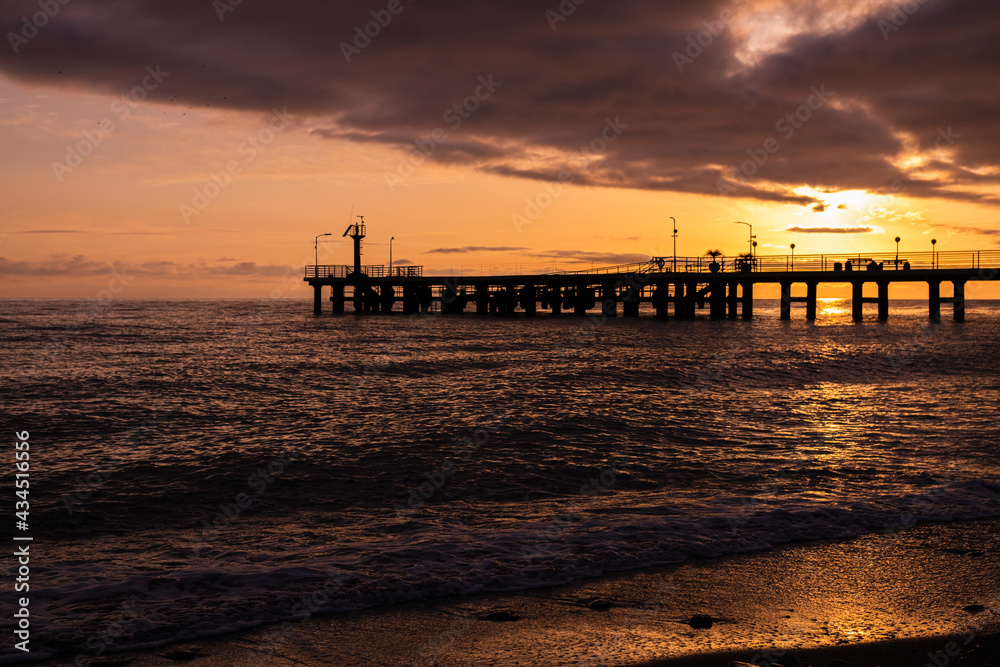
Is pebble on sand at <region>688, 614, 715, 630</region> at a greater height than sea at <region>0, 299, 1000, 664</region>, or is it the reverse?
pebble on sand at <region>688, 614, 715, 630</region>

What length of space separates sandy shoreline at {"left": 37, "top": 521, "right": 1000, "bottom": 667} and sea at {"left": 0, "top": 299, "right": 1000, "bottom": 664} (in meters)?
0.33

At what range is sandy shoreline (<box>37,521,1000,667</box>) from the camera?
4949mm

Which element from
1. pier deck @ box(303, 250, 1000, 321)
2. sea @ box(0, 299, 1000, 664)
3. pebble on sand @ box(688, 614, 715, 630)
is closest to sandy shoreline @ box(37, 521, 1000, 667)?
pebble on sand @ box(688, 614, 715, 630)

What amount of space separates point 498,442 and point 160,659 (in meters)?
9.01

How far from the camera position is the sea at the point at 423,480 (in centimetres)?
650

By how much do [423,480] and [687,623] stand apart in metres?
6.02

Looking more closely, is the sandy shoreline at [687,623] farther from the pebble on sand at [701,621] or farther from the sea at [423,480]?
the sea at [423,480]

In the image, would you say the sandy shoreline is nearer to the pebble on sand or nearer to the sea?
the pebble on sand

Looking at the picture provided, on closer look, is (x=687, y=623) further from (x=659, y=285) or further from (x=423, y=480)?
(x=659, y=285)

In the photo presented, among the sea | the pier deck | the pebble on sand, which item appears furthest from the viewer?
the pier deck

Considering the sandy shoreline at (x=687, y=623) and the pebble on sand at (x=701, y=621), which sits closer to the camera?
the sandy shoreline at (x=687, y=623)

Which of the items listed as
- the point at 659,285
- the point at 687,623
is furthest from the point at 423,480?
the point at 659,285

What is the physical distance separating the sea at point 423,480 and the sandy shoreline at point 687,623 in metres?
0.33

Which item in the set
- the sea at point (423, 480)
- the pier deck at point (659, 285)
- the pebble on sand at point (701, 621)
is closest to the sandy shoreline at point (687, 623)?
the pebble on sand at point (701, 621)
